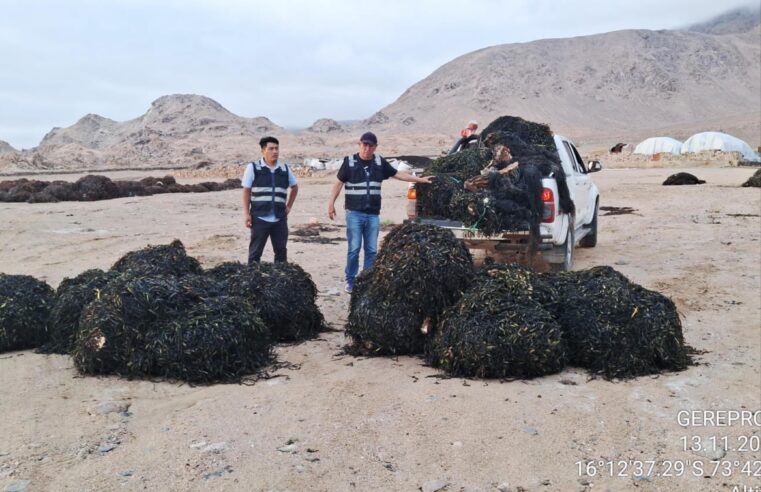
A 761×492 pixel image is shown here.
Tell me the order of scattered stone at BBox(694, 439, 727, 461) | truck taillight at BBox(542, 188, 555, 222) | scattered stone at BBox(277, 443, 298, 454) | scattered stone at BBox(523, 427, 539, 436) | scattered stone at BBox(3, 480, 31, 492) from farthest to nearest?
truck taillight at BBox(542, 188, 555, 222), scattered stone at BBox(523, 427, 539, 436), scattered stone at BBox(277, 443, 298, 454), scattered stone at BBox(694, 439, 727, 461), scattered stone at BBox(3, 480, 31, 492)

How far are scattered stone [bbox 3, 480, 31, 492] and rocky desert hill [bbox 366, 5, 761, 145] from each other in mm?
91795

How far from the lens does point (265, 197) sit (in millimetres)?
7312

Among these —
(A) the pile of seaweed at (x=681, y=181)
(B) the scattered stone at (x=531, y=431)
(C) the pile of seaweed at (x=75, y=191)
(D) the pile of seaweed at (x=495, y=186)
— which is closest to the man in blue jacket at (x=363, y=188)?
(D) the pile of seaweed at (x=495, y=186)

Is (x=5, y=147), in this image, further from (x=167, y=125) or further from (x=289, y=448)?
(x=289, y=448)

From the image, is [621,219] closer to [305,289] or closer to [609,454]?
[305,289]

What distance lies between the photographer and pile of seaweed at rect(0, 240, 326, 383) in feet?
16.4

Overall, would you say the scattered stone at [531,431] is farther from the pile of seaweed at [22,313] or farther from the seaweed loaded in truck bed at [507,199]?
the pile of seaweed at [22,313]

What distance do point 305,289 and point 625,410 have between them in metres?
3.20

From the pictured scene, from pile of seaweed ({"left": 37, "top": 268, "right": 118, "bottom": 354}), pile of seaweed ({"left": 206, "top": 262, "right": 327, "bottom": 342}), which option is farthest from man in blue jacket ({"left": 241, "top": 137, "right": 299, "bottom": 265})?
pile of seaweed ({"left": 37, "top": 268, "right": 118, "bottom": 354})

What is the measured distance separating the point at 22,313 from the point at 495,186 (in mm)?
5054

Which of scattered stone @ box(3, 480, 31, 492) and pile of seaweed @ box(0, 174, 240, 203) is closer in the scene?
scattered stone @ box(3, 480, 31, 492)

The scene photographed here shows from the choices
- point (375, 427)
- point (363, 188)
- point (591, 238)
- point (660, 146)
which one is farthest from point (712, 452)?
point (660, 146)

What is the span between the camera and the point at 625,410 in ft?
14.3

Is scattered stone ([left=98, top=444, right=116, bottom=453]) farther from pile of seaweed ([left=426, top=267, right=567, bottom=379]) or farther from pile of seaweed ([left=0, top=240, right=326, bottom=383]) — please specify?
pile of seaweed ([left=426, top=267, right=567, bottom=379])
